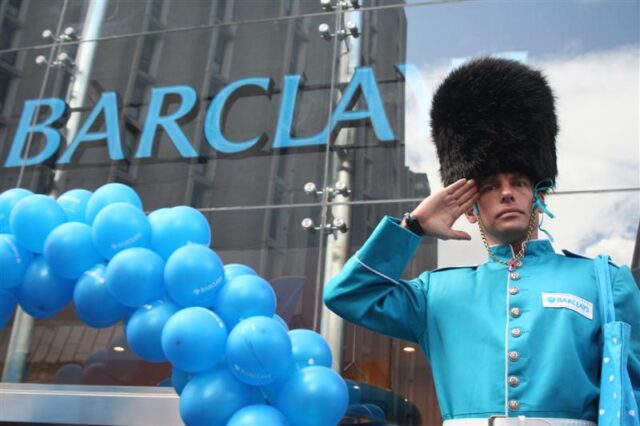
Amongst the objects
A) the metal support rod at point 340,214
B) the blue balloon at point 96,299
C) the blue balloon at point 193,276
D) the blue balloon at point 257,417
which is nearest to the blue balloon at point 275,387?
the blue balloon at point 257,417

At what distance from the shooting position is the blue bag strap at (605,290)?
2.09 meters

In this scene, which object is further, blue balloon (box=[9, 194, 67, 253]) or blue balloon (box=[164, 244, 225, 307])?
blue balloon (box=[9, 194, 67, 253])

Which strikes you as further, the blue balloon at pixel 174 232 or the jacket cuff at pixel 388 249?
the blue balloon at pixel 174 232

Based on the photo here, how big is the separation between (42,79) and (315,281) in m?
2.96

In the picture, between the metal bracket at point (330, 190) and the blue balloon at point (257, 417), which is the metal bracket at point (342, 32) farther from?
the blue balloon at point (257, 417)

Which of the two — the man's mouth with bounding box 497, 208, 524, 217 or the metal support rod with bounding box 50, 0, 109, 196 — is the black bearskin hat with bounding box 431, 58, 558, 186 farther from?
the metal support rod with bounding box 50, 0, 109, 196

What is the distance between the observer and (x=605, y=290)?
84.4 inches

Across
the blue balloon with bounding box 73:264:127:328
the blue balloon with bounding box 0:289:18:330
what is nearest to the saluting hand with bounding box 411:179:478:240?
the blue balloon with bounding box 73:264:127:328

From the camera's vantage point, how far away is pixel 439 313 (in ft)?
7.50

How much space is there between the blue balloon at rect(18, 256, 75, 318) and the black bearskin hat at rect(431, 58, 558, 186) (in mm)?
1875

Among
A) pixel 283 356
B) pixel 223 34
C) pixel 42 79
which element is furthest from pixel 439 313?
pixel 42 79

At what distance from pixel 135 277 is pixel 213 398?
0.62 m

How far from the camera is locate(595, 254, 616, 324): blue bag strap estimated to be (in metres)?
2.09

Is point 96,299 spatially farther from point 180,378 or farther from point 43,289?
point 180,378
